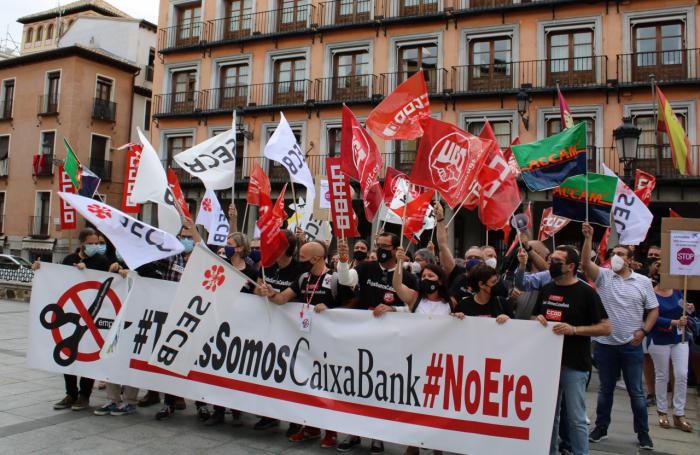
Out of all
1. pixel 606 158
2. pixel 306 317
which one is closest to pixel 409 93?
pixel 306 317

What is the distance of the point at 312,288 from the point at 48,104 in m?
31.7

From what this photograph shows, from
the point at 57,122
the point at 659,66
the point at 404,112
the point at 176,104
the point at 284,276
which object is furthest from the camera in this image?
the point at 57,122

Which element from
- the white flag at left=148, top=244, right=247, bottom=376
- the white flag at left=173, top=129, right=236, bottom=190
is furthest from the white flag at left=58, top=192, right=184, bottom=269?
the white flag at left=173, top=129, right=236, bottom=190

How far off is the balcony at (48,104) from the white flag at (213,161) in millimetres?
27450

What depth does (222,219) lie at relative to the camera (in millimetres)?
10516

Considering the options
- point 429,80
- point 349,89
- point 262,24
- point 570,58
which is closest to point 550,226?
point 570,58

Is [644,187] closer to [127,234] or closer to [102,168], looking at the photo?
[127,234]

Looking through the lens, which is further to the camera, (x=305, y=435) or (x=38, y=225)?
(x=38, y=225)

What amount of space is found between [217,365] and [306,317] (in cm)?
112

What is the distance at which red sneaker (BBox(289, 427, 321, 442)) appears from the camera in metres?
5.65

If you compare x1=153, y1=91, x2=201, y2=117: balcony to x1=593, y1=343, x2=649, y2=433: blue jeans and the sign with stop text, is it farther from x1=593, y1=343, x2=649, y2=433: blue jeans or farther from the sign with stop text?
x1=593, y1=343, x2=649, y2=433: blue jeans

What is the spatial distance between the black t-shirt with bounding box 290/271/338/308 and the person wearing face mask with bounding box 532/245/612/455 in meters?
2.03

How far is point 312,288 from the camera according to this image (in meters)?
5.84

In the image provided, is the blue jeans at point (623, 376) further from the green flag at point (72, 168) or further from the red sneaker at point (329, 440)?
the green flag at point (72, 168)
